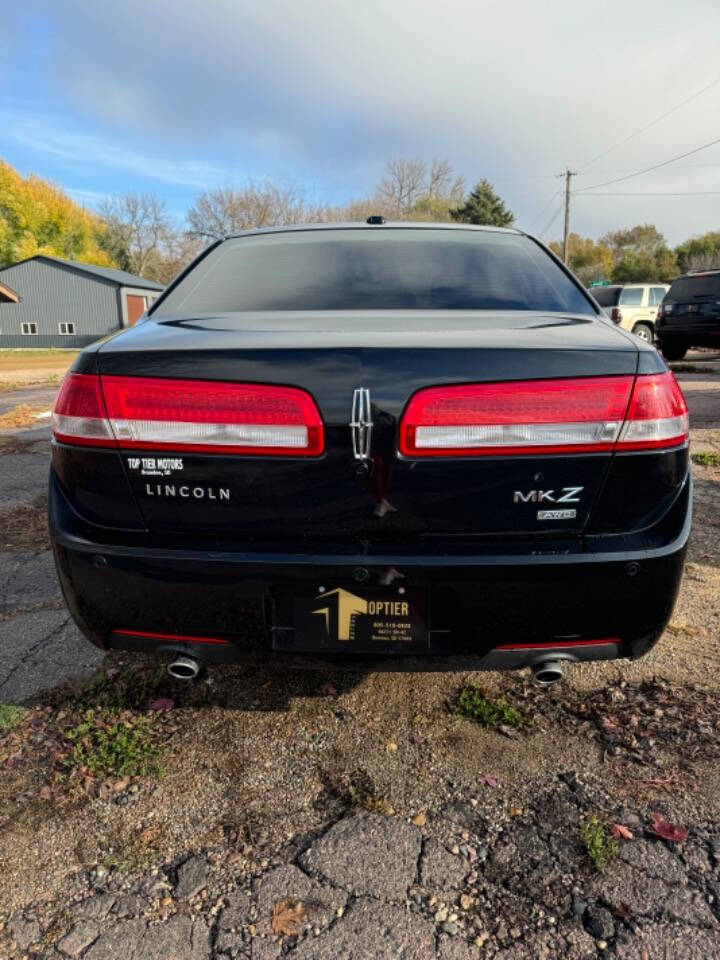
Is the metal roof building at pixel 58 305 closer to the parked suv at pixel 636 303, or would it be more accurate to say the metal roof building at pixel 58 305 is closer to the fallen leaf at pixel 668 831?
the parked suv at pixel 636 303

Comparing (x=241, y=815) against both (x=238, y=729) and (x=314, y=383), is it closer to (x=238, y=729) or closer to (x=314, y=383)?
(x=238, y=729)

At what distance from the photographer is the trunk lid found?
1594 millimetres

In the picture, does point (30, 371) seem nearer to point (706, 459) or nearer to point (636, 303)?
point (636, 303)

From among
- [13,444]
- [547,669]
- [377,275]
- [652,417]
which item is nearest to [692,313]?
[13,444]

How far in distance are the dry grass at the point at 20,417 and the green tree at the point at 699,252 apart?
4666cm

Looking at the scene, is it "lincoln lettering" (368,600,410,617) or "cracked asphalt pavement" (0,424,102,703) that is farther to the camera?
"cracked asphalt pavement" (0,424,102,703)

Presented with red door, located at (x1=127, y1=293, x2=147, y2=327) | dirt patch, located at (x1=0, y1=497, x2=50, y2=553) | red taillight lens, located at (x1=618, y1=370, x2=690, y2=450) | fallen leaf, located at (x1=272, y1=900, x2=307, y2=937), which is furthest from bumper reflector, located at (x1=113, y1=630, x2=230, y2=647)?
red door, located at (x1=127, y1=293, x2=147, y2=327)

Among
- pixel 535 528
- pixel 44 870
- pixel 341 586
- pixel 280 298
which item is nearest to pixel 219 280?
pixel 280 298

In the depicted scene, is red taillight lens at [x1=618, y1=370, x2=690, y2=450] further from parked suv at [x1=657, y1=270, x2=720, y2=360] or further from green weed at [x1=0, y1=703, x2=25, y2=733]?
parked suv at [x1=657, y1=270, x2=720, y2=360]

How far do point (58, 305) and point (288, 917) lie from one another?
1970 inches

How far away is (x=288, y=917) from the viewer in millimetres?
1521

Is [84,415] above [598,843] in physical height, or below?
above

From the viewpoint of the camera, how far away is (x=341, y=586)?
1667 millimetres

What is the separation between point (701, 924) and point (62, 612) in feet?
8.83
